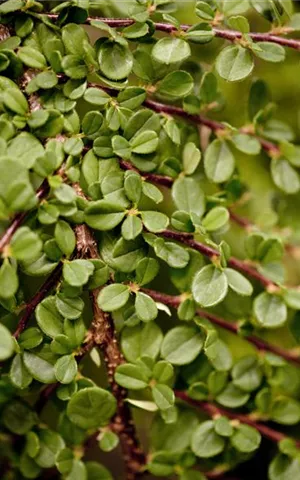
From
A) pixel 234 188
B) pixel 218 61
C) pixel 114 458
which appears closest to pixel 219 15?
pixel 218 61

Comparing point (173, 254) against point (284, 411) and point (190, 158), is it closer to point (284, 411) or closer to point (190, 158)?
point (190, 158)

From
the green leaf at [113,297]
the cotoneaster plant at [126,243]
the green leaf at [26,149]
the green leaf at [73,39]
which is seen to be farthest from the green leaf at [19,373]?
the green leaf at [73,39]

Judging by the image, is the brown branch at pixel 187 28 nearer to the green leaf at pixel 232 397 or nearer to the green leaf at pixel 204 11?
the green leaf at pixel 204 11

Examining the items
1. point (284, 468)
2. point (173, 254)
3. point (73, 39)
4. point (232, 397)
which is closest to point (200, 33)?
point (73, 39)

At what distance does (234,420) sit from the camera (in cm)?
83

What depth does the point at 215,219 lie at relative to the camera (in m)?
0.76

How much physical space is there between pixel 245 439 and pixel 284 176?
356 millimetres

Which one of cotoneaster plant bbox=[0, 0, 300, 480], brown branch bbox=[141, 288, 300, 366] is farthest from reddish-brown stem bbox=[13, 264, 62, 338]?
brown branch bbox=[141, 288, 300, 366]

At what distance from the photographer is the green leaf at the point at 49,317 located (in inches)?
25.7

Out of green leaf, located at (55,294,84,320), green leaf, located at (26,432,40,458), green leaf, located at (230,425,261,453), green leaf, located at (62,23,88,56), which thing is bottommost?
green leaf, located at (230,425,261,453)

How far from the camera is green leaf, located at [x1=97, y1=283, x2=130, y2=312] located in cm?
66

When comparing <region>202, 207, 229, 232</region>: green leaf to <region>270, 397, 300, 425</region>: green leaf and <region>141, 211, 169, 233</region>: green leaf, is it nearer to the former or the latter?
<region>141, 211, 169, 233</region>: green leaf

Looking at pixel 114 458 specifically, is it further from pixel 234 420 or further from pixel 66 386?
pixel 66 386

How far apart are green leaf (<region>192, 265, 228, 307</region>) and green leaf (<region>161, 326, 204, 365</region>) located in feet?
0.27
